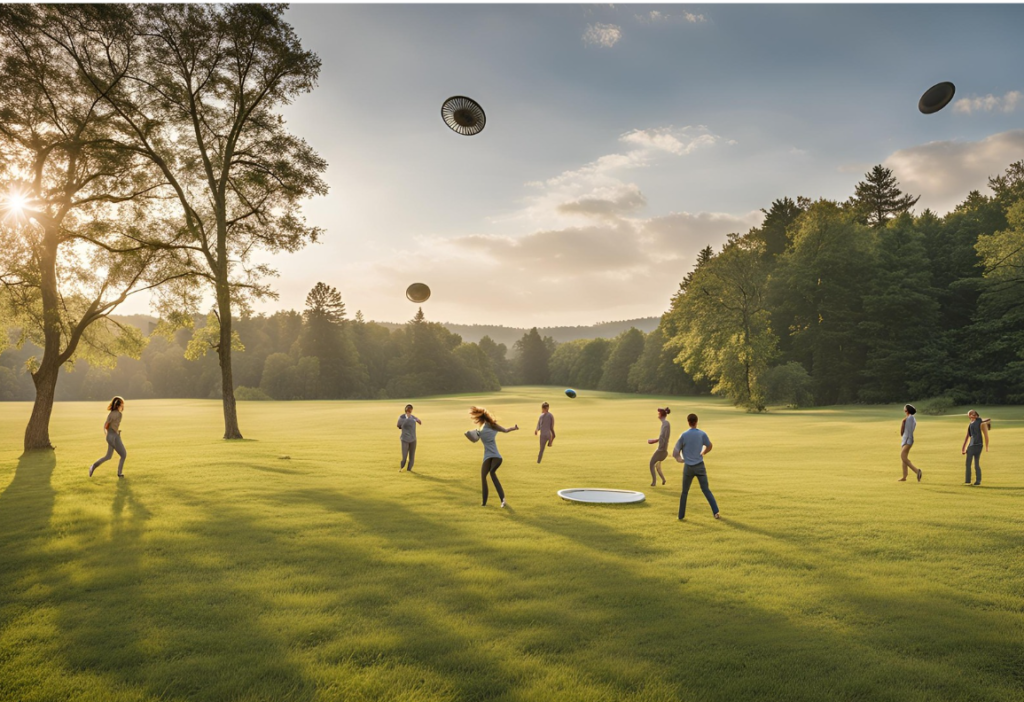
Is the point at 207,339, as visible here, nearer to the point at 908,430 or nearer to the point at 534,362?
the point at 908,430

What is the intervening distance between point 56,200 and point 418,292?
17.3 meters

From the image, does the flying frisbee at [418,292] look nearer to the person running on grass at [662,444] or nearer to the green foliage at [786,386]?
the person running on grass at [662,444]

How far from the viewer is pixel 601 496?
14266mm

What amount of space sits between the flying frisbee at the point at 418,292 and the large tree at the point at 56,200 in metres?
12.6

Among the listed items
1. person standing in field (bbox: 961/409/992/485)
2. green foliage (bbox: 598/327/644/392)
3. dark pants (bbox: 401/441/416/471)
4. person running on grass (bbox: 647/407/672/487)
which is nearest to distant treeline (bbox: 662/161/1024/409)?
person standing in field (bbox: 961/409/992/485)

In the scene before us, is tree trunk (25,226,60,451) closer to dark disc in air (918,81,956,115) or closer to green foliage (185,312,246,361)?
green foliage (185,312,246,361)

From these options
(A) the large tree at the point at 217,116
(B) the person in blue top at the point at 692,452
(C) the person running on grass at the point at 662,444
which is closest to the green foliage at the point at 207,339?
(A) the large tree at the point at 217,116

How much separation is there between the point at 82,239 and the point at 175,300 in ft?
13.4

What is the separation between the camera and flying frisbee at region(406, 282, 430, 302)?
3334 cm

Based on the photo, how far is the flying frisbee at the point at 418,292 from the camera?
109ft

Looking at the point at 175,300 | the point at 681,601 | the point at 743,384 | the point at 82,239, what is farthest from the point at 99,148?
the point at 743,384

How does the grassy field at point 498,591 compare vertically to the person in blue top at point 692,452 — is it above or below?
below

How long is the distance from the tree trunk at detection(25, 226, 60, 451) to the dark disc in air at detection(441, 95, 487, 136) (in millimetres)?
16446

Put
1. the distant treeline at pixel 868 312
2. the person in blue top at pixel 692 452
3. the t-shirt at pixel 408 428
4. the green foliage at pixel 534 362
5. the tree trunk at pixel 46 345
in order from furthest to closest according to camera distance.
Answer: the green foliage at pixel 534 362, the distant treeline at pixel 868 312, the tree trunk at pixel 46 345, the t-shirt at pixel 408 428, the person in blue top at pixel 692 452
